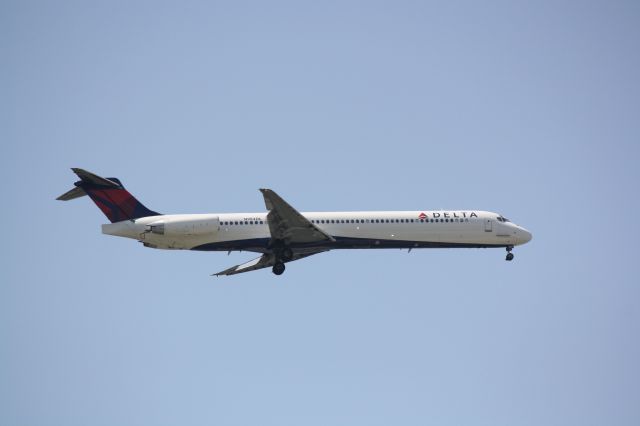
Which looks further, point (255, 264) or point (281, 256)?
point (255, 264)

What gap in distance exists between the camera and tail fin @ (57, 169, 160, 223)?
47.2 meters

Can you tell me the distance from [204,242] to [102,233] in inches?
203

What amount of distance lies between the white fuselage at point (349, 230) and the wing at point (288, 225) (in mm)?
816

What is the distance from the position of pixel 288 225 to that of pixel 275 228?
27.0 inches

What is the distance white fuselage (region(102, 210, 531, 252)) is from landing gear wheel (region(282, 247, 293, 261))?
1.11 ft

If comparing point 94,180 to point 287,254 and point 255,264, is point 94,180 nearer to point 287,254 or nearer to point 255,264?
point 255,264

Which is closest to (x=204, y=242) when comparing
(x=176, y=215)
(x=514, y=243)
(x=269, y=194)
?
(x=176, y=215)

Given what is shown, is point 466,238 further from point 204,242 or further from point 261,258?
point 204,242

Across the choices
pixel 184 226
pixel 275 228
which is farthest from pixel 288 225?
pixel 184 226

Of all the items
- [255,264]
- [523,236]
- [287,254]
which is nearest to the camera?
[287,254]

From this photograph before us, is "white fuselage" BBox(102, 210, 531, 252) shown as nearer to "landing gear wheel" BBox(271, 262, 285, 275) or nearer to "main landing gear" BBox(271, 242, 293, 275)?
"main landing gear" BBox(271, 242, 293, 275)

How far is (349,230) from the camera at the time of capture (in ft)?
162

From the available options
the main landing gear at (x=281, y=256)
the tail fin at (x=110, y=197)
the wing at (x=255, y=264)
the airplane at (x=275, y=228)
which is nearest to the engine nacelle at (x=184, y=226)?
the airplane at (x=275, y=228)

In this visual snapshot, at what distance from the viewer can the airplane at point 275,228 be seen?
154 feet
